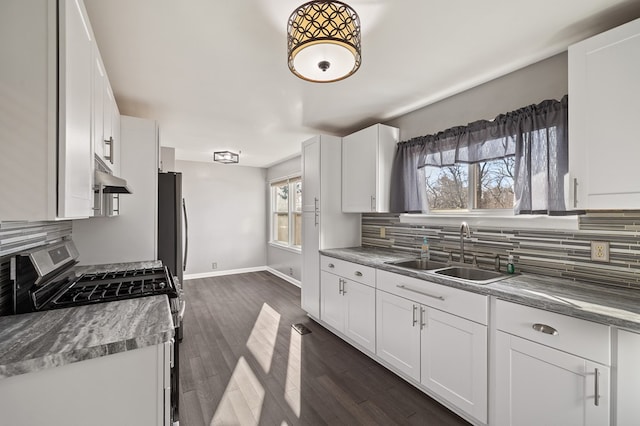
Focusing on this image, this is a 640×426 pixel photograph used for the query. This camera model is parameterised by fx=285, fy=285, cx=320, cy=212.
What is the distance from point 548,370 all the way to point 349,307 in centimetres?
168

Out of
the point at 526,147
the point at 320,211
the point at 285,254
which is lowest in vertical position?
the point at 285,254

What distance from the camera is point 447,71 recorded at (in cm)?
218

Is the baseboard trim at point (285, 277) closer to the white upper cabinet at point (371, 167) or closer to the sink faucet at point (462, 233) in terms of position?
the white upper cabinet at point (371, 167)

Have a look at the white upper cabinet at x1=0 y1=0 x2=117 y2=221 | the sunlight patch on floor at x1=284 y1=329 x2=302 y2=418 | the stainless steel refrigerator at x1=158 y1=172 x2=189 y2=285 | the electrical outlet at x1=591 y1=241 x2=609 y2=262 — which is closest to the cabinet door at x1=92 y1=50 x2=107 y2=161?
the white upper cabinet at x1=0 y1=0 x2=117 y2=221

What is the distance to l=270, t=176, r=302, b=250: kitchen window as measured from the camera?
547 centimetres

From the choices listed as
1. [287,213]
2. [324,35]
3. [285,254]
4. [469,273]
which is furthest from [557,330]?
[287,213]

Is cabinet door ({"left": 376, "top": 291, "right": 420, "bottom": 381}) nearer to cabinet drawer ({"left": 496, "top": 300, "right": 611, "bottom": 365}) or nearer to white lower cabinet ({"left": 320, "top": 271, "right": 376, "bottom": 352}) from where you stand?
white lower cabinet ({"left": 320, "top": 271, "right": 376, "bottom": 352})

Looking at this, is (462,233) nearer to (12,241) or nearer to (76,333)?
(76,333)

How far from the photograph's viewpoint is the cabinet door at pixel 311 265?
11.3 feet

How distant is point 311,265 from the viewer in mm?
3553

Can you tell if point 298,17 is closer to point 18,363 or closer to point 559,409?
point 18,363

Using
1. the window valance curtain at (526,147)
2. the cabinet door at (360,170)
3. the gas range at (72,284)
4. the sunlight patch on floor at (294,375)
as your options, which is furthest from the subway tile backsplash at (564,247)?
the gas range at (72,284)

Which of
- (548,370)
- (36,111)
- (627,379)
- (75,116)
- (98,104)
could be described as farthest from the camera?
(98,104)

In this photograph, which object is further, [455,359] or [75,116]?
[455,359]
